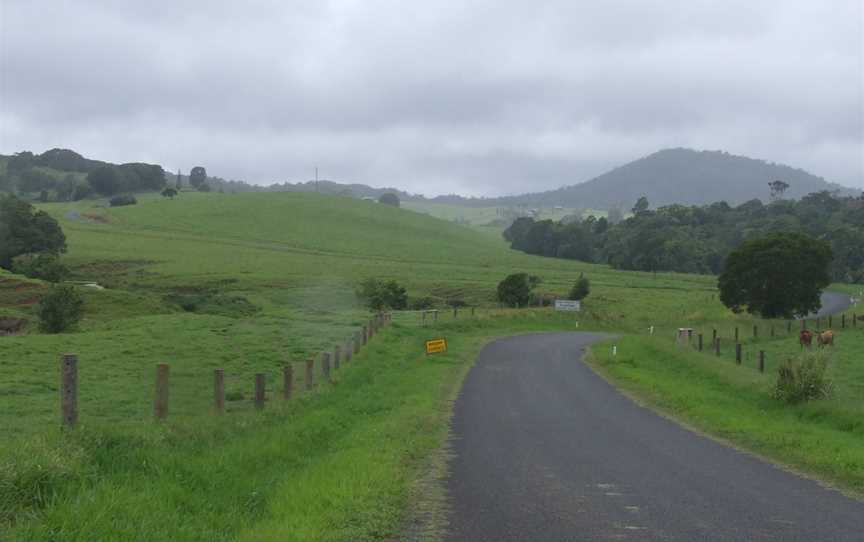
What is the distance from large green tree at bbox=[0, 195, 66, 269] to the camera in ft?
307

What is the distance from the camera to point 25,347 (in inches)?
1173

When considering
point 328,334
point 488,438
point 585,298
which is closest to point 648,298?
point 585,298

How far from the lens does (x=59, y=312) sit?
142 feet

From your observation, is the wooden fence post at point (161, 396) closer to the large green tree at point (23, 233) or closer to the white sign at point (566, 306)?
the white sign at point (566, 306)

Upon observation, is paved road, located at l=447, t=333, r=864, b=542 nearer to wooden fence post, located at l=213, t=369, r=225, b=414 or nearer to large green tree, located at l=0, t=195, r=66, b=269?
wooden fence post, located at l=213, t=369, r=225, b=414

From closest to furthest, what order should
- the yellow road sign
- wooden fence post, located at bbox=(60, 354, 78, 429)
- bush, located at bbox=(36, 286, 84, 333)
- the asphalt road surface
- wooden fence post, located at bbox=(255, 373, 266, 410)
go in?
1. wooden fence post, located at bbox=(60, 354, 78, 429)
2. wooden fence post, located at bbox=(255, 373, 266, 410)
3. the yellow road sign
4. bush, located at bbox=(36, 286, 84, 333)
5. the asphalt road surface

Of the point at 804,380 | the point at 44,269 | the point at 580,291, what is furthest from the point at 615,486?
the point at 580,291

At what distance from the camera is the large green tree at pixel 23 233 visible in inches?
3684

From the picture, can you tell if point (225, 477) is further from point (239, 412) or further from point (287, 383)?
point (287, 383)

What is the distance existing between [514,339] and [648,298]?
147ft

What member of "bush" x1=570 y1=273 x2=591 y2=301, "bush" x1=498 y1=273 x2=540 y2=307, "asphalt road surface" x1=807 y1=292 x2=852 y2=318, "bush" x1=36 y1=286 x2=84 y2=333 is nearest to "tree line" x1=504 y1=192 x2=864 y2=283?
"asphalt road surface" x1=807 y1=292 x2=852 y2=318

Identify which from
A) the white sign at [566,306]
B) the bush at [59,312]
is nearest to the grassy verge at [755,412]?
the bush at [59,312]

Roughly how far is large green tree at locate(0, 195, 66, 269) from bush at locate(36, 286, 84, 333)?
52.0 m

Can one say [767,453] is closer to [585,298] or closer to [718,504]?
[718,504]
